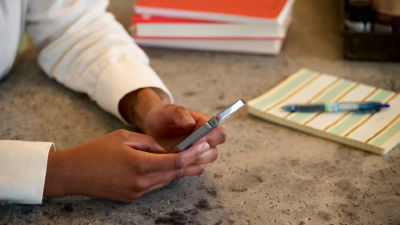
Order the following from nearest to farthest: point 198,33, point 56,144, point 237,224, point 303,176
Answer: point 237,224, point 303,176, point 56,144, point 198,33

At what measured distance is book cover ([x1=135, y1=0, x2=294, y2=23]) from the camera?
131 cm

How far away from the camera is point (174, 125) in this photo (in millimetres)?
963

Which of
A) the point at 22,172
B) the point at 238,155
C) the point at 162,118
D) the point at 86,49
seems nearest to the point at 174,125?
the point at 162,118

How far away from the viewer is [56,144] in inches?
40.9

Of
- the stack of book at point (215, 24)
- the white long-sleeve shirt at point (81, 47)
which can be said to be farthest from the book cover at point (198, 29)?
the white long-sleeve shirt at point (81, 47)

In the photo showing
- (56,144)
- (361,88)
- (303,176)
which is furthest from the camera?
(361,88)

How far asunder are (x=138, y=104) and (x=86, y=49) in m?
0.22

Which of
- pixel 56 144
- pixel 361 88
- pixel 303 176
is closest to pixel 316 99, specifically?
pixel 361 88

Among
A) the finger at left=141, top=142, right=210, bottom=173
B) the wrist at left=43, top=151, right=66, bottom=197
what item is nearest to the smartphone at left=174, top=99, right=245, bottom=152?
the finger at left=141, top=142, right=210, bottom=173

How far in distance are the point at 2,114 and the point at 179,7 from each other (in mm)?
488

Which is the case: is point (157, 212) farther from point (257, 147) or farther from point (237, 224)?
point (257, 147)

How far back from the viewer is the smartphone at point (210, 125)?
79 cm

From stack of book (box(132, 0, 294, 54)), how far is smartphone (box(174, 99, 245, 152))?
53 cm

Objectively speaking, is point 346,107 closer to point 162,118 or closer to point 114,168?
point 162,118
